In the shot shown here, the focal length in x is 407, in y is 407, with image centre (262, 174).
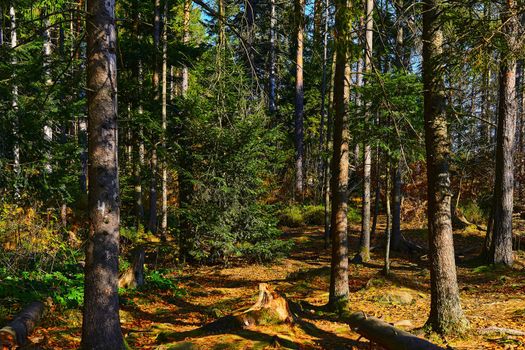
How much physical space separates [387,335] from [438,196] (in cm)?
250

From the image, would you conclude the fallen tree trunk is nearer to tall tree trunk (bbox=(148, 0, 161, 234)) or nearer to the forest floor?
the forest floor

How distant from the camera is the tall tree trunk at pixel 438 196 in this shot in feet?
21.4

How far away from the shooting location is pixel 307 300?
1025cm

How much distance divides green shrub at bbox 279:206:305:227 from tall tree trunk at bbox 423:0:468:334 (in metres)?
16.7

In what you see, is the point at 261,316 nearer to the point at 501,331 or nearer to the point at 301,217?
the point at 501,331

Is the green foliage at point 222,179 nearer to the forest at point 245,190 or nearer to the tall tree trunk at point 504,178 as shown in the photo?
the forest at point 245,190

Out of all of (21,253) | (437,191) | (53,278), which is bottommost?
(53,278)

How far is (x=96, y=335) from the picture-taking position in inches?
178

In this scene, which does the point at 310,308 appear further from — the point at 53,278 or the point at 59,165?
the point at 59,165

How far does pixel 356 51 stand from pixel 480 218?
742 inches

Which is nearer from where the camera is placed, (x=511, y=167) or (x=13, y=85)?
(x=13, y=85)

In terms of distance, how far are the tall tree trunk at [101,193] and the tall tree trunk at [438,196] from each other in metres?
4.83

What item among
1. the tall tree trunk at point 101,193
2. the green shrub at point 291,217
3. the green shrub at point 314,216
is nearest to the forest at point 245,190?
the tall tree trunk at point 101,193

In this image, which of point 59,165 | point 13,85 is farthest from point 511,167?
point 13,85
